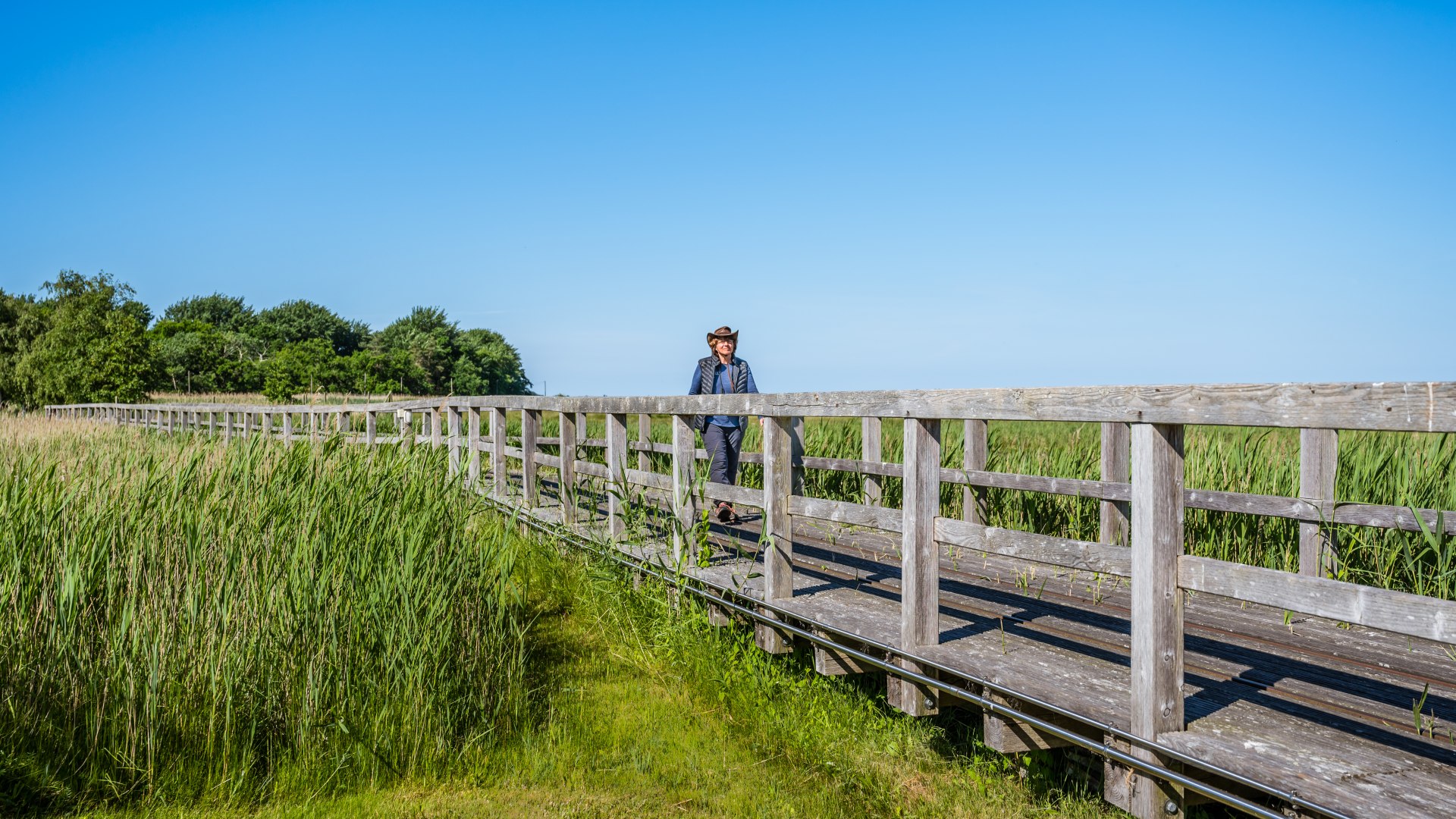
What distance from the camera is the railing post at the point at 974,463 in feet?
24.2

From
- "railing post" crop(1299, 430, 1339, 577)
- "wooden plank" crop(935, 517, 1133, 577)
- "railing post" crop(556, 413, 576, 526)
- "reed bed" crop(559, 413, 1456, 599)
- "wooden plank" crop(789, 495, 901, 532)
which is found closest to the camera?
"wooden plank" crop(935, 517, 1133, 577)

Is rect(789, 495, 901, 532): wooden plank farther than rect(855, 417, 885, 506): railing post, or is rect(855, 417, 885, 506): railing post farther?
rect(855, 417, 885, 506): railing post

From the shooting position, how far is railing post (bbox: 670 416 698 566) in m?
5.84

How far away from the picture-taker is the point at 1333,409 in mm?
2535

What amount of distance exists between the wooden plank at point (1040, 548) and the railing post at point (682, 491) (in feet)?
6.90

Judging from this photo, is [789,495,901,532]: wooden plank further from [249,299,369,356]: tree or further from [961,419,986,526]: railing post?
[249,299,369,356]: tree

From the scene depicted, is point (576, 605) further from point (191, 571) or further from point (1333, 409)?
point (1333, 409)

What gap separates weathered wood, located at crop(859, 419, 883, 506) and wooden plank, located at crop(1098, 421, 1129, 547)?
2263 millimetres

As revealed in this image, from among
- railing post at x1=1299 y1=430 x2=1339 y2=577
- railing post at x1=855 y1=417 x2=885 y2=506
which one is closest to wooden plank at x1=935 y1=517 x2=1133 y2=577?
railing post at x1=1299 y1=430 x2=1339 y2=577

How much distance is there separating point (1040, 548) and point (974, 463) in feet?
13.4

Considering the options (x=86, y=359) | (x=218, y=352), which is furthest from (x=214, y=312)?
(x=86, y=359)

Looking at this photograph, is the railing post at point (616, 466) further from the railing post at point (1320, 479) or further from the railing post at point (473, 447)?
the railing post at point (1320, 479)

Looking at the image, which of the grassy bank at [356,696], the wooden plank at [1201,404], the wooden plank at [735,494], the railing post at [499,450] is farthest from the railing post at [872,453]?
the wooden plank at [1201,404]

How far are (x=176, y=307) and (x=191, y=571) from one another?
126 metres
